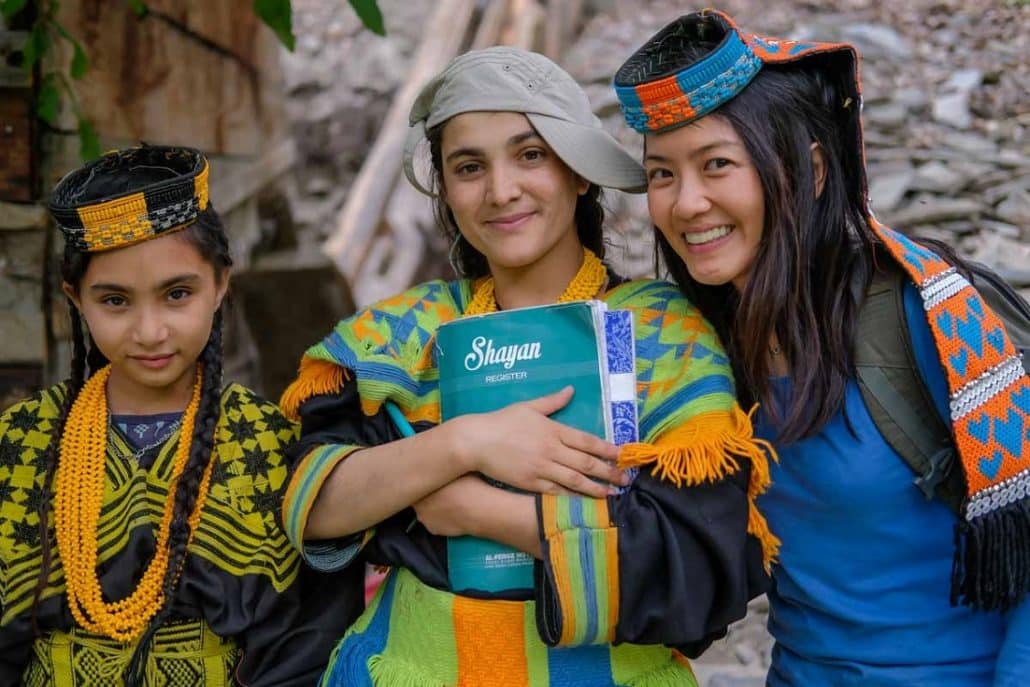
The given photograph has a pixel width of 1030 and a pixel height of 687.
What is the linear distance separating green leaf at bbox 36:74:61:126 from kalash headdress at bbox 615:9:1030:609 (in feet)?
5.23

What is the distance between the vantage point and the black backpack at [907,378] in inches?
74.7

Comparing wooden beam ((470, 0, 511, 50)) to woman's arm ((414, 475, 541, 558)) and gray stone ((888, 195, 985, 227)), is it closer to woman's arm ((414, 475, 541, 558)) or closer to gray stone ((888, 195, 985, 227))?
gray stone ((888, 195, 985, 227))

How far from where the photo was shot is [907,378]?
6.33 feet

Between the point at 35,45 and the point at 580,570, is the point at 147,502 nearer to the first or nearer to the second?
the point at 580,570

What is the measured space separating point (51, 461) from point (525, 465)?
952 mm

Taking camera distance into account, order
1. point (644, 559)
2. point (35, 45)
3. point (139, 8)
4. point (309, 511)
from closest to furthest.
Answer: point (644, 559)
point (309, 511)
point (35, 45)
point (139, 8)

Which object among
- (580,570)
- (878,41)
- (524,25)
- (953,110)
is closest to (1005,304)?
(580,570)

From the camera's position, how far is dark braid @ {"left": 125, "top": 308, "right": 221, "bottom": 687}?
2117mm

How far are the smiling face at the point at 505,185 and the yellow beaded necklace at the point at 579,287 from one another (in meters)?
0.09

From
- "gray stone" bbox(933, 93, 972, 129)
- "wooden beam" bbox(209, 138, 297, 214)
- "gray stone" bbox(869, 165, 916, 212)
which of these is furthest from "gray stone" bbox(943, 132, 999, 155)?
"wooden beam" bbox(209, 138, 297, 214)

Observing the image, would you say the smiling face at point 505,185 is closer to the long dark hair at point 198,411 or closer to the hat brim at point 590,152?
the hat brim at point 590,152

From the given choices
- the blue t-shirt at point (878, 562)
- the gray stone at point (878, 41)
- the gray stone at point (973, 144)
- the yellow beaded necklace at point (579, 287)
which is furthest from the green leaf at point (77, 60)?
the gray stone at point (878, 41)

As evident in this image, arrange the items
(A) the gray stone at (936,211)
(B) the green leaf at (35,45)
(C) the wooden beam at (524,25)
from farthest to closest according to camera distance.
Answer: (C) the wooden beam at (524,25), (A) the gray stone at (936,211), (B) the green leaf at (35,45)

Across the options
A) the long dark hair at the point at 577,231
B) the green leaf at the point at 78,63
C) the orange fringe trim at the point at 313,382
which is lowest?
the orange fringe trim at the point at 313,382
